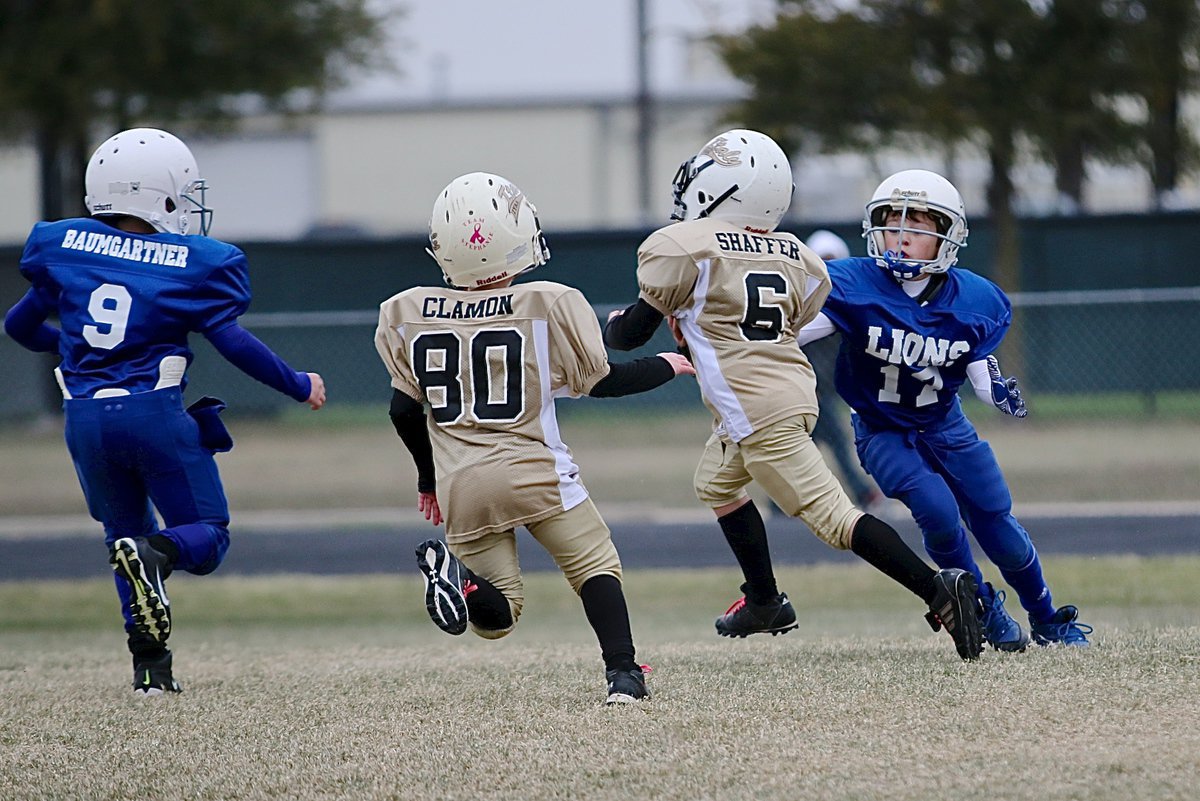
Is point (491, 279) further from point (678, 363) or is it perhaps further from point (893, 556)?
point (893, 556)

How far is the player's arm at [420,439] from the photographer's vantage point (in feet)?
16.6

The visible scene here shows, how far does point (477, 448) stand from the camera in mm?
4922

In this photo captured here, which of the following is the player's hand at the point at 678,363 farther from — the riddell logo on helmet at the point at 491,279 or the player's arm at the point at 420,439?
the player's arm at the point at 420,439

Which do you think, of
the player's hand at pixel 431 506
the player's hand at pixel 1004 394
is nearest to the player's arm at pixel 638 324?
the player's hand at pixel 431 506

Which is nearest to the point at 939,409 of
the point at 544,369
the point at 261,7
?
the point at 544,369

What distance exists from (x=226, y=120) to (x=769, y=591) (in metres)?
15.2

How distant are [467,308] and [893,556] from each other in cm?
160

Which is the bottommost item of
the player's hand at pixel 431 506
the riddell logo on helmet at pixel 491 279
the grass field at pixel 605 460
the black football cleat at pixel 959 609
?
the grass field at pixel 605 460

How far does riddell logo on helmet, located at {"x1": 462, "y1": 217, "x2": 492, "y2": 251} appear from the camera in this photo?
195 inches

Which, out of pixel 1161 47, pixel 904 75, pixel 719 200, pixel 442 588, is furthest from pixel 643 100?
pixel 442 588

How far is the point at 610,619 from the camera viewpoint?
4906 mm

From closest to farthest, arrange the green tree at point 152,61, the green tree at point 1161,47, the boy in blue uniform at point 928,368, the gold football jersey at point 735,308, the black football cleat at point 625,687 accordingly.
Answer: the black football cleat at point 625,687 < the gold football jersey at point 735,308 < the boy in blue uniform at point 928,368 < the green tree at point 1161,47 < the green tree at point 152,61

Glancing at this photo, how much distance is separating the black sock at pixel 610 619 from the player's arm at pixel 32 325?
226 cm

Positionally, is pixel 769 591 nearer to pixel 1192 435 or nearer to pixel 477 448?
pixel 477 448
